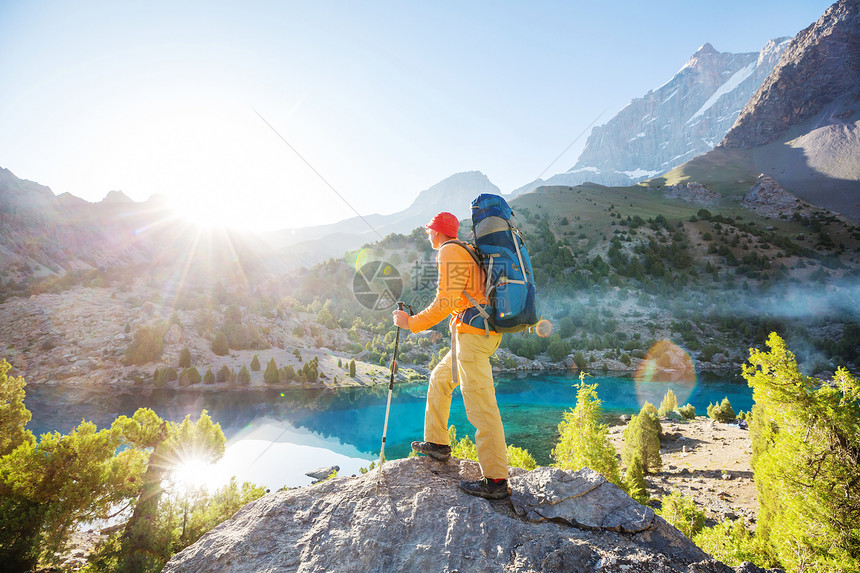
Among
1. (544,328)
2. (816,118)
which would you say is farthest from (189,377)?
(816,118)

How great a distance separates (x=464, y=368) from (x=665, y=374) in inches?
2690

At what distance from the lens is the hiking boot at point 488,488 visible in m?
3.09

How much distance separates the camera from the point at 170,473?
853 centimetres

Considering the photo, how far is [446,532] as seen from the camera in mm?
2721

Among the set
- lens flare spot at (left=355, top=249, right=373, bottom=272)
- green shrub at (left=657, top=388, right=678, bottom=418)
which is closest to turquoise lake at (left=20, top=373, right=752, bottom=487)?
green shrub at (left=657, top=388, right=678, bottom=418)

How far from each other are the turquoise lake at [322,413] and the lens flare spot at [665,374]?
2.02 feet

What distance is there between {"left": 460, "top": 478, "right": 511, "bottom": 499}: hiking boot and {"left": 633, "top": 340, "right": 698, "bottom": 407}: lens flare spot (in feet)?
150

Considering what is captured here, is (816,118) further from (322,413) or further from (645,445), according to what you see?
(322,413)

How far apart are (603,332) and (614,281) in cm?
1870

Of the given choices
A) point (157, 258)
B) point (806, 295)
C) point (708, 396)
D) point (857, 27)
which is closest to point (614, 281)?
point (806, 295)

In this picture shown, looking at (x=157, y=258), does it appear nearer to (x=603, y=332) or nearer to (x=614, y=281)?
(x=603, y=332)

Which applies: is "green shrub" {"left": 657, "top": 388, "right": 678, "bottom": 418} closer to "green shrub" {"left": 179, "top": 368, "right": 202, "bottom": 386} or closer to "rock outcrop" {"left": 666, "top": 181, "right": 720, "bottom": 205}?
"green shrub" {"left": 179, "top": 368, "right": 202, "bottom": 386}

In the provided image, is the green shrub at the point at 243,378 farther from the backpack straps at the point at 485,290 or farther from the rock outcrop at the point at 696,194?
the rock outcrop at the point at 696,194

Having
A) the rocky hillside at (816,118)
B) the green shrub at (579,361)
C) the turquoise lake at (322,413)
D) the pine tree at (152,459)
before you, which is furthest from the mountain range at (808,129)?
the pine tree at (152,459)
